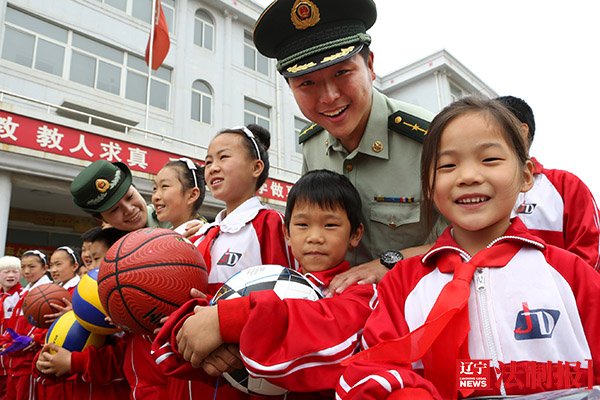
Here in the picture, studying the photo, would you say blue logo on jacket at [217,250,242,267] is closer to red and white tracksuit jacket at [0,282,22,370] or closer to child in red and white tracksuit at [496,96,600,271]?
child in red and white tracksuit at [496,96,600,271]

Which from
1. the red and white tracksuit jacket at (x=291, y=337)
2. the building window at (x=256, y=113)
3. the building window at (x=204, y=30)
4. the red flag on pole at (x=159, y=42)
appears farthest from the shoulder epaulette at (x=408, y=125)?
the building window at (x=204, y=30)

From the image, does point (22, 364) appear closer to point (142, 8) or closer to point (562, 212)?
point (562, 212)

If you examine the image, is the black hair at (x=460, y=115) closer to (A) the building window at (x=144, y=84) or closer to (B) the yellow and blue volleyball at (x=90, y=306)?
(B) the yellow and blue volleyball at (x=90, y=306)

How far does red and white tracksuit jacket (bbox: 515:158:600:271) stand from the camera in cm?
222

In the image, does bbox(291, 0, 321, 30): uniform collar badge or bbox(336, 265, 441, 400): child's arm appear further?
bbox(291, 0, 321, 30): uniform collar badge

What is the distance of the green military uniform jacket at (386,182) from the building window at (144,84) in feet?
41.7

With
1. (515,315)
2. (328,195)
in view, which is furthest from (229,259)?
(515,315)

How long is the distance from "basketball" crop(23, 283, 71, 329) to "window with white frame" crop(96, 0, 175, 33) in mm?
12753

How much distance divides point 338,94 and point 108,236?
2.45 meters

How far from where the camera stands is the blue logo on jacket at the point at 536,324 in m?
1.23

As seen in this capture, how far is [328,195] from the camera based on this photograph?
2.05 metres

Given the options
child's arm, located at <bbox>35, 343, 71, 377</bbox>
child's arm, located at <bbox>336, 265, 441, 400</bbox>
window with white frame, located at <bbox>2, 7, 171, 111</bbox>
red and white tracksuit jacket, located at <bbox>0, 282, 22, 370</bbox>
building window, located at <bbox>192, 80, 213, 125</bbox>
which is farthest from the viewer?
building window, located at <bbox>192, 80, 213, 125</bbox>

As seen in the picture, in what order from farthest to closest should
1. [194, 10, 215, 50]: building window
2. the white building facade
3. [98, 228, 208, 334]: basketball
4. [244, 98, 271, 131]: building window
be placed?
[244, 98, 271, 131]: building window → [194, 10, 215, 50]: building window → the white building facade → [98, 228, 208, 334]: basketball

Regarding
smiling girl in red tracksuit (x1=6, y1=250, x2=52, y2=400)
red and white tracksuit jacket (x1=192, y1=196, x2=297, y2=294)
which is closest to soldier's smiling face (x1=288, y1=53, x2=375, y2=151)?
red and white tracksuit jacket (x1=192, y1=196, x2=297, y2=294)
